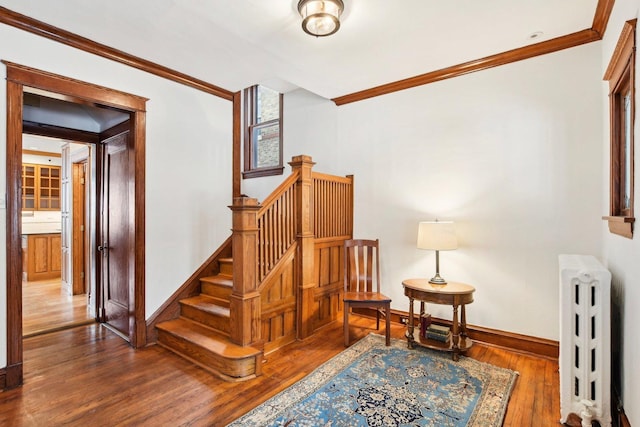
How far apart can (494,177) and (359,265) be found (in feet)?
5.48

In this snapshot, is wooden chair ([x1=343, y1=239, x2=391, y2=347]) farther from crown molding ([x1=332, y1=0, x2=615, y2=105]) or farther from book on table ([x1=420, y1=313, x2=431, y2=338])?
crown molding ([x1=332, y1=0, x2=615, y2=105])

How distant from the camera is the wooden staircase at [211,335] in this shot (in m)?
2.59

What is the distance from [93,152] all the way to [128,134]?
43.2 inches

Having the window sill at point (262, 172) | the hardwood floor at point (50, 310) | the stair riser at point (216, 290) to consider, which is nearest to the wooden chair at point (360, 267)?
the stair riser at point (216, 290)

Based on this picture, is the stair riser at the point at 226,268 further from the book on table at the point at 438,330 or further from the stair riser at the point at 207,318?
the book on table at the point at 438,330

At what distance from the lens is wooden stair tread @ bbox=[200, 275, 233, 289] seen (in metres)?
3.48

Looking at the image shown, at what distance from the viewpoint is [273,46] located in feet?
9.84

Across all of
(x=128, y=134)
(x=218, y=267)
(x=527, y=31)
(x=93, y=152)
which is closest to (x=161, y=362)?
(x=218, y=267)

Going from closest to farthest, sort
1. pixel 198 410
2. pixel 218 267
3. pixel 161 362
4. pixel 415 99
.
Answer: pixel 198 410 → pixel 161 362 → pixel 415 99 → pixel 218 267

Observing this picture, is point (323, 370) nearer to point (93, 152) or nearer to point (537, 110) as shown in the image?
point (537, 110)

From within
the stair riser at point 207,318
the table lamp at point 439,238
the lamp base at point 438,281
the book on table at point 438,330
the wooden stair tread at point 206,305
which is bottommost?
the book on table at point 438,330

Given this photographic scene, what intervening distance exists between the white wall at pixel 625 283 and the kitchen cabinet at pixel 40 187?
9.04m

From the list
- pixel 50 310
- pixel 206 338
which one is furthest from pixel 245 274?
pixel 50 310

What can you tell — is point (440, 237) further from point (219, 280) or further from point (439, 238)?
point (219, 280)
